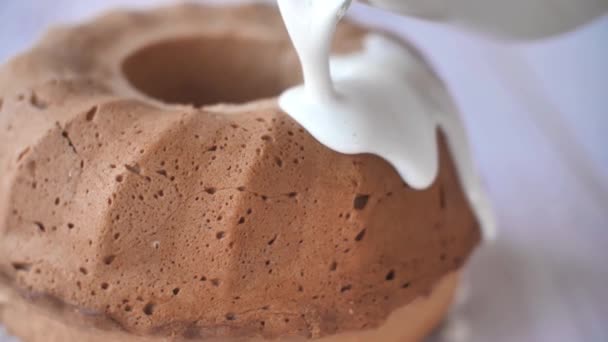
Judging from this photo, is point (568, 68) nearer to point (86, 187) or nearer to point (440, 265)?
point (440, 265)

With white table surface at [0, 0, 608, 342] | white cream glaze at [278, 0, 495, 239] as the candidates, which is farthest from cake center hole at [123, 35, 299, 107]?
white table surface at [0, 0, 608, 342]

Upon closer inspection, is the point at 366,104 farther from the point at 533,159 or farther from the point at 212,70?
the point at 533,159

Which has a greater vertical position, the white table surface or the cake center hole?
the cake center hole

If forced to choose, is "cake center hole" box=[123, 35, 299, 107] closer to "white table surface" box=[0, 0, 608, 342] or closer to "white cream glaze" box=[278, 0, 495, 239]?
"white cream glaze" box=[278, 0, 495, 239]

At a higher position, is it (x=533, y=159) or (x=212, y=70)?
(x=212, y=70)

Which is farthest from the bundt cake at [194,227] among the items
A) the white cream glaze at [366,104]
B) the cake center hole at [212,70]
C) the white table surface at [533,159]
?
the white table surface at [533,159]

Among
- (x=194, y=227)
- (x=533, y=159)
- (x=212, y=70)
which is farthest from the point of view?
(x=533, y=159)

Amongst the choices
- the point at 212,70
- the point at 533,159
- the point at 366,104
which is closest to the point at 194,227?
the point at 366,104
